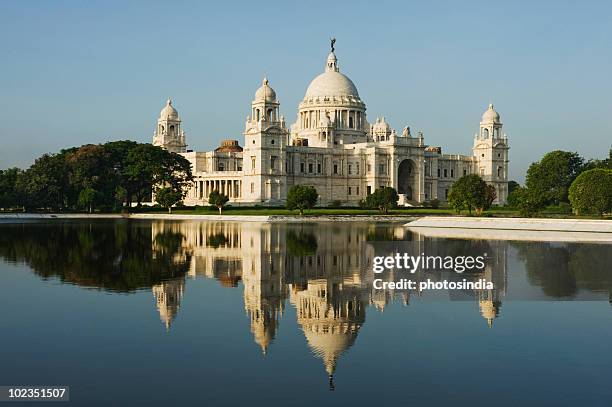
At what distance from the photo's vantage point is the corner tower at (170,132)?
432ft

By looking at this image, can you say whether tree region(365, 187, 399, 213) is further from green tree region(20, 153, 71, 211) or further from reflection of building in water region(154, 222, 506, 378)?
reflection of building in water region(154, 222, 506, 378)

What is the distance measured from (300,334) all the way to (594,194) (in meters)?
57.0

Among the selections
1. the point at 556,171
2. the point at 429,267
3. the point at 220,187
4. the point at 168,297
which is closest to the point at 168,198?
the point at 220,187

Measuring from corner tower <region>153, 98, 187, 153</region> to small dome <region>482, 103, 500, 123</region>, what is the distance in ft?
157

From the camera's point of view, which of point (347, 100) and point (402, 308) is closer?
point (402, 308)

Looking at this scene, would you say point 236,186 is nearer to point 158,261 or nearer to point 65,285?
point 158,261

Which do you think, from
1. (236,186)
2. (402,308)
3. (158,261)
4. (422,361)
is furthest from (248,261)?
(236,186)

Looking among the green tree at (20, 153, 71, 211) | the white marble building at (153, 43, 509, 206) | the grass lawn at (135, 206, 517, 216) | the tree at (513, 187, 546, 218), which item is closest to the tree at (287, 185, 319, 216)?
the grass lawn at (135, 206, 517, 216)

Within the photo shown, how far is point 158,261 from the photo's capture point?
34.8 metres

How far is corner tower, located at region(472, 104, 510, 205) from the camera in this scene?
438ft

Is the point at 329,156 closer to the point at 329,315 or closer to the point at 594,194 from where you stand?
the point at 594,194

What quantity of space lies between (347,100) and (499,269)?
101400 mm

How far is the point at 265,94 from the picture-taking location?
11444cm

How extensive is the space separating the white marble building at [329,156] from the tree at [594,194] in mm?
45059
